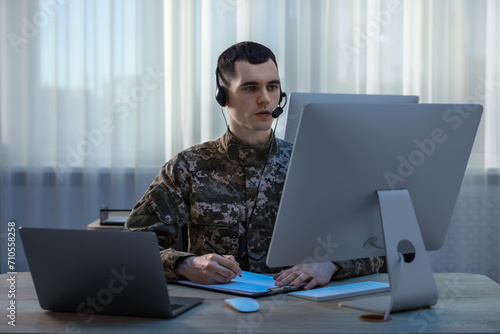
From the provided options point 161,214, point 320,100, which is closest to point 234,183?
point 161,214

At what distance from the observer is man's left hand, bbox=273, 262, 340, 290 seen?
1.39 metres

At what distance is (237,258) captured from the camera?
177 cm

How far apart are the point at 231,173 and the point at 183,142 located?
5.32 ft

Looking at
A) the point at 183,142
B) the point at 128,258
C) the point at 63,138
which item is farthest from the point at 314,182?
the point at 63,138

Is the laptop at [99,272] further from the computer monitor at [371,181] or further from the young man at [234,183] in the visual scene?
the young man at [234,183]

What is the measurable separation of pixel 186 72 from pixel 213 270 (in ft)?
6.99

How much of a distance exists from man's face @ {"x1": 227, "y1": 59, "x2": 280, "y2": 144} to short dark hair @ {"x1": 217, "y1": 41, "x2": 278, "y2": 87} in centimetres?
2

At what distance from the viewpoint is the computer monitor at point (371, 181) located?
114 centimetres

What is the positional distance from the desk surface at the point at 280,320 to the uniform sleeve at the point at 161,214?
16.0 inches

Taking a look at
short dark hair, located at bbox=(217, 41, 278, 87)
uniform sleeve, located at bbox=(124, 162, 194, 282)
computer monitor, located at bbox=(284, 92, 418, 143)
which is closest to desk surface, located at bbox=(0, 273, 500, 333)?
uniform sleeve, located at bbox=(124, 162, 194, 282)

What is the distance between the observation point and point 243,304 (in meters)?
1.20

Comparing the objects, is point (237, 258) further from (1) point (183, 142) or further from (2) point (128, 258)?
(1) point (183, 142)

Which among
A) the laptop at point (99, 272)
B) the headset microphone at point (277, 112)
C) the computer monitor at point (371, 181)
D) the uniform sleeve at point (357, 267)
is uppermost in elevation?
the headset microphone at point (277, 112)

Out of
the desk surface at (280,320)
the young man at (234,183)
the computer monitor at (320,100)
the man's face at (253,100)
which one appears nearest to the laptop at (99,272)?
the desk surface at (280,320)
